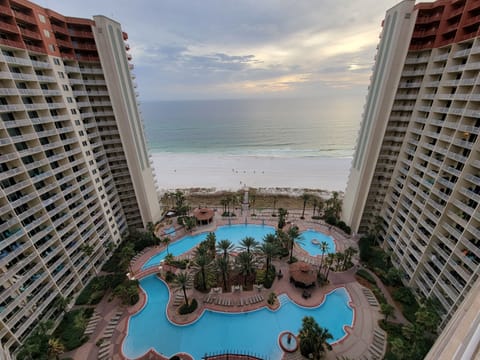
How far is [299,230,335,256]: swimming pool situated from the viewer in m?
43.3

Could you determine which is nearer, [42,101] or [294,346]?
[294,346]

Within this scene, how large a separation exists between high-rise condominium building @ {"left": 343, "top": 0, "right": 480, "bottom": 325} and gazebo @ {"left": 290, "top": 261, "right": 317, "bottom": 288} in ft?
49.8

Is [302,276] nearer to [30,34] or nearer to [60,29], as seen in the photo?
[30,34]

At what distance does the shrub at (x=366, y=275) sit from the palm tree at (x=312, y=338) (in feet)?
49.0

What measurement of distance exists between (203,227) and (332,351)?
113 feet

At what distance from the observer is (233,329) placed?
92.8 feet

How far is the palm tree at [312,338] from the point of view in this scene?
23.3 meters

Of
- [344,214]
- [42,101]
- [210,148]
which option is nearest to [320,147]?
[210,148]

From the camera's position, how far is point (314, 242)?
4562 cm

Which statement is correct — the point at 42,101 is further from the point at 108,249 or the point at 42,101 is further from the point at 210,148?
the point at 210,148

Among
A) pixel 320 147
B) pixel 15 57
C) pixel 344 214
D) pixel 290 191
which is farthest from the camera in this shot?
pixel 320 147

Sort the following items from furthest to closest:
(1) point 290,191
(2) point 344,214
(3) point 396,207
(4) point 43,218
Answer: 1. (1) point 290,191
2. (2) point 344,214
3. (3) point 396,207
4. (4) point 43,218

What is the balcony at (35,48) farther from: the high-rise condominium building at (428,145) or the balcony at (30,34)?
the high-rise condominium building at (428,145)

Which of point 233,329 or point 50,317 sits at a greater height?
point 50,317
